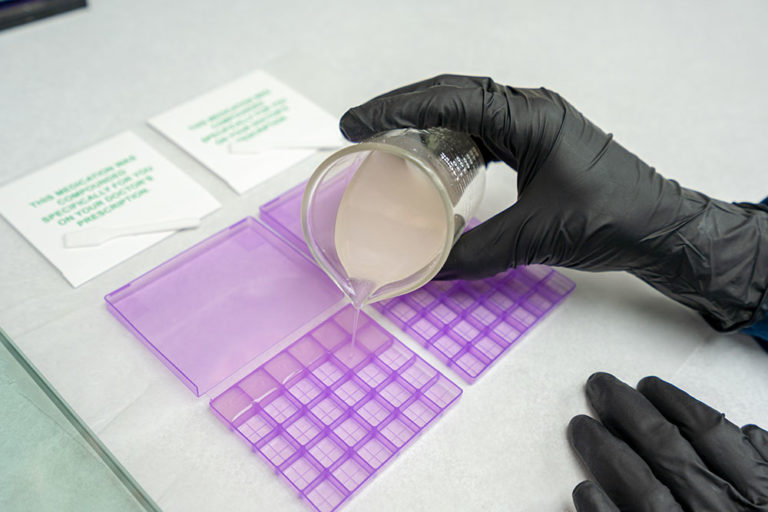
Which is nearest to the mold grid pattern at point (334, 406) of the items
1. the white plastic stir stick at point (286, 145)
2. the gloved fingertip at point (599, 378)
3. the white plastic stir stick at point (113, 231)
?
the gloved fingertip at point (599, 378)

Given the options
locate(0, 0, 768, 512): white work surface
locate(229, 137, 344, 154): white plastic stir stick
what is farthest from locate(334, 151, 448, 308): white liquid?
locate(229, 137, 344, 154): white plastic stir stick

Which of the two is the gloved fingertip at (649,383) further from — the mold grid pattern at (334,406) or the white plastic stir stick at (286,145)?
the white plastic stir stick at (286,145)

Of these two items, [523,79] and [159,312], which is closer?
[159,312]

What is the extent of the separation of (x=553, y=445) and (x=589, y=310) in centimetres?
31

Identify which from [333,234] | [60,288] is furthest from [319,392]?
[60,288]

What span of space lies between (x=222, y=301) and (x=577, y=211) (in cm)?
62

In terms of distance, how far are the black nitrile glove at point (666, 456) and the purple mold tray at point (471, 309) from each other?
188mm

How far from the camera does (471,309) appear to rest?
1.19 metres

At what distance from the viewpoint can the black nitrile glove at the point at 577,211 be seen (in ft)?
3.46

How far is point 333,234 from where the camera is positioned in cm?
104

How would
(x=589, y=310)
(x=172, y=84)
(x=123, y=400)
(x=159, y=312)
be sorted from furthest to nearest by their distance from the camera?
(x=172, y=84) < (x=589, y=310) < (x=159, y=312) < (x=123, y=400)

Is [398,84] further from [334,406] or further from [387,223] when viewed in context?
[334,406]

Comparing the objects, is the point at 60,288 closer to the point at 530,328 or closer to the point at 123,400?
the point at 123,400

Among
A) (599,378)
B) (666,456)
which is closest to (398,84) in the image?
(599,378)
